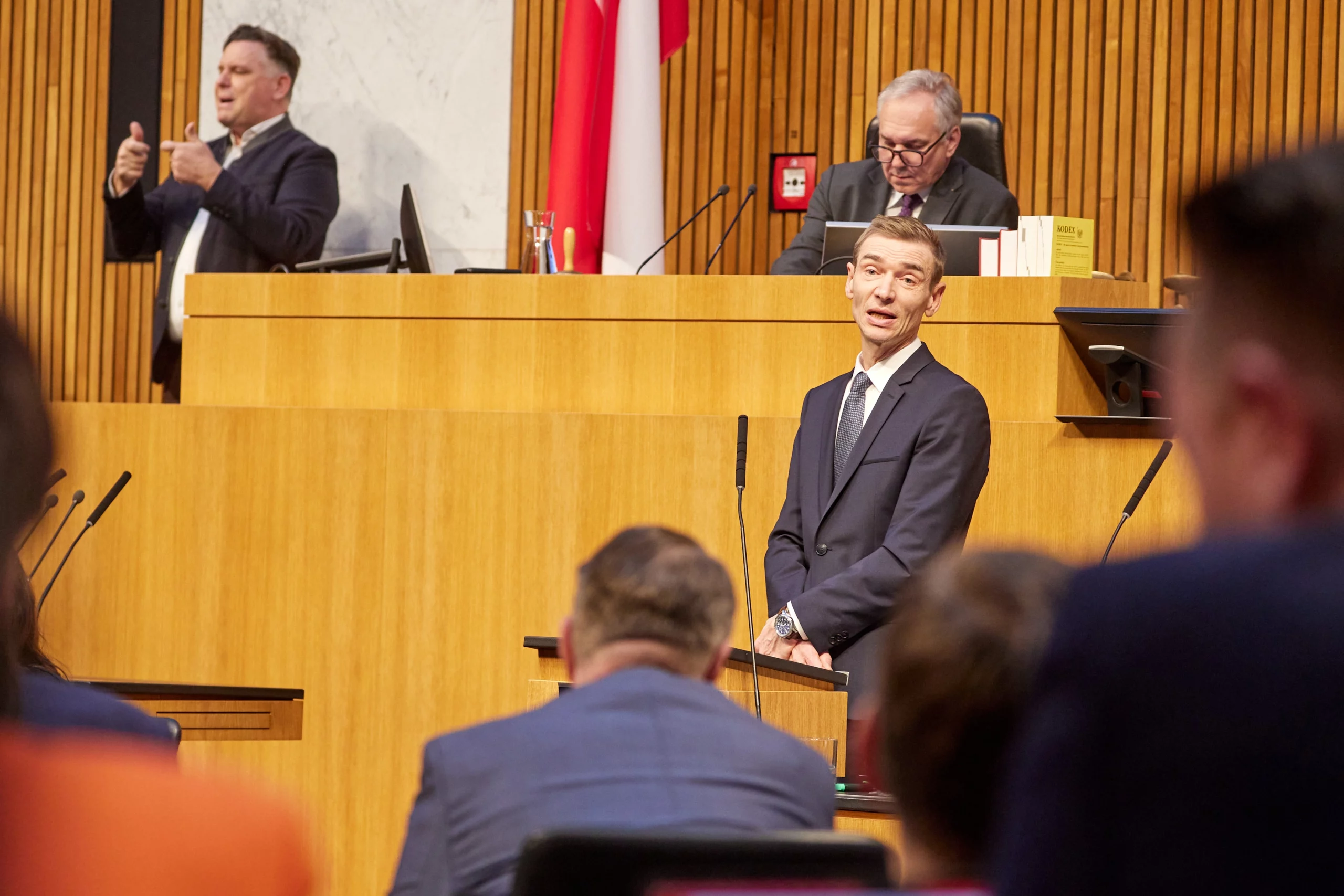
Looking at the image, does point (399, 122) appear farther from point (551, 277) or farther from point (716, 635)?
point (716, 635)

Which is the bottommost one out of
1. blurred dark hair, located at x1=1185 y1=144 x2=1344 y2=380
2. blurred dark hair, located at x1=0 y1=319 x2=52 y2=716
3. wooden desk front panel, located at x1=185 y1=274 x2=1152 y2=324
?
blurred dark hair, located at x1=0 y1=319 x2=52 y2=716

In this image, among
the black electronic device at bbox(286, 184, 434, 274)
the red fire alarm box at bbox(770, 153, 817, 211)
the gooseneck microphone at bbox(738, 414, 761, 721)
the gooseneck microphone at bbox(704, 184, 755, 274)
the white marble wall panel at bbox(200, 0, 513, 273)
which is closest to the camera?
the gooseneck microphone at bbox(738, 414, 761, 721)

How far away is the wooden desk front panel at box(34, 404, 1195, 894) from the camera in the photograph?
4.12 meters

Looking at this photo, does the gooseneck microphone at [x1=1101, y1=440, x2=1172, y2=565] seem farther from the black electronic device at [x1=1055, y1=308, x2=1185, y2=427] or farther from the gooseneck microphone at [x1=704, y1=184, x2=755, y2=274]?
the gooseneck microphone at [x1=704, y1=184, x2=755, y2=274]

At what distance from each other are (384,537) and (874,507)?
1.53 meters

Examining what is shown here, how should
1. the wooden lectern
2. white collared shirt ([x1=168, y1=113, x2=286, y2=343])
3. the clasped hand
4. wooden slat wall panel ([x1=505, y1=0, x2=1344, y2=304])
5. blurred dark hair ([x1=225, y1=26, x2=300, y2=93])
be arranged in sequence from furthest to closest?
wooden slat wall panel ([x1=505, y1=0, x2=1344, y2=304])
blurred dark hair ([x1=225, y1=26, x2=300, y2=93])
white collared shirt ([x1=168, y1=113, x2=286, y2=343])
the clasped hand
the wooden lectern

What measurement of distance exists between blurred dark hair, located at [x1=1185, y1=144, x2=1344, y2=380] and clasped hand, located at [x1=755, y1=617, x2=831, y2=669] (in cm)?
273

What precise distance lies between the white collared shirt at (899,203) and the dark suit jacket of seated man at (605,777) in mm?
3392

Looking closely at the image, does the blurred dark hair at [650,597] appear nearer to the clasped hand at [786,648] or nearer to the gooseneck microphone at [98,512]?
the clasped hand at [786,648]

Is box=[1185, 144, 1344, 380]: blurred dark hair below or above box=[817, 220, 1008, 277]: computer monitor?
below

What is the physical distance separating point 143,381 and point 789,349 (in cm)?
437

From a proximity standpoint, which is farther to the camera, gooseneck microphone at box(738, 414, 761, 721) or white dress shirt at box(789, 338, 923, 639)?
white dress shirt at box(789, 338, 923, 639)

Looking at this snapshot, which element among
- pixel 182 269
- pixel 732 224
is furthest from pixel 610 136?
pixel 182 269

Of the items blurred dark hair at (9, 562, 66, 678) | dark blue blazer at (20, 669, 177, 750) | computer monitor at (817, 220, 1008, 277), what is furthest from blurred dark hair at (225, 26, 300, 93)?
dark blue blazer at (20, 669, 177, 750)
